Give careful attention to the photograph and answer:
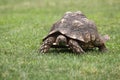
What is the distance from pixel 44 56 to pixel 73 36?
0.74m

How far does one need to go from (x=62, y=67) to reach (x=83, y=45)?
4.43 ft

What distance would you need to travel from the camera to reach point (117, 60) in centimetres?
877

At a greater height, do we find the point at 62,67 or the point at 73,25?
the point at 73,25

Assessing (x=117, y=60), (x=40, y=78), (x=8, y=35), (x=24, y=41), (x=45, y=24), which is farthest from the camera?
(x=45, y=24)

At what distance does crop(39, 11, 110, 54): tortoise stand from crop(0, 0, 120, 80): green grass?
7.5 inches

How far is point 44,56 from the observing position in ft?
29.4

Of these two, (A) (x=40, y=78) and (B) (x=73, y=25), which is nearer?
(A) (x=40, y=78)

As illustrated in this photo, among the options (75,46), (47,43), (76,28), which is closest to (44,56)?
(47,43)

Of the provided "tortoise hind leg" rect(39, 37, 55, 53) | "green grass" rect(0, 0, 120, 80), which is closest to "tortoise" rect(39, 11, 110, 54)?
"tortoise hind leg" rect(39, 37, 55, 53)

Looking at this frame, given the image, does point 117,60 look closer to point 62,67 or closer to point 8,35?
point 62,67

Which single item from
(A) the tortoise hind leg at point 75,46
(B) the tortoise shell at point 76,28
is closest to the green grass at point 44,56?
(A) the tortoise hind leg at point 75,46

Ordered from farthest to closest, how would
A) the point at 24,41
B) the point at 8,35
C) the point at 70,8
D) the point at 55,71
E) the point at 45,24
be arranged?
the point at 70,8 < the point at 45,24 < the point at 8,35 < the point at 24,41 < the point at 55,71

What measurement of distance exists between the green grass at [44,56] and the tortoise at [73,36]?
0.62ft

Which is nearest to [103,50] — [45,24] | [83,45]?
[83,45]
